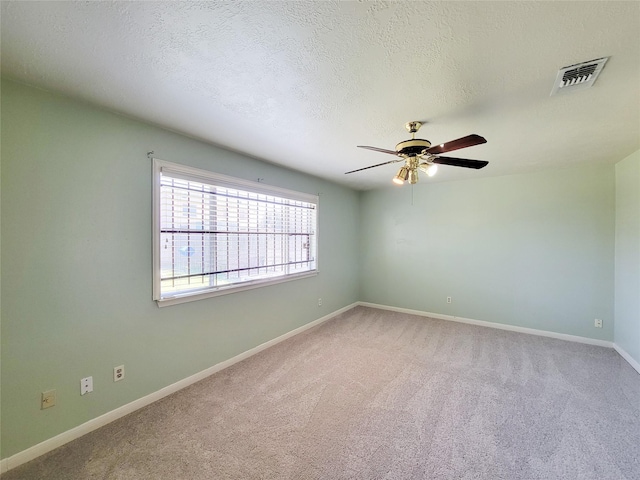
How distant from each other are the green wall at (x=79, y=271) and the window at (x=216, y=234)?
123mm

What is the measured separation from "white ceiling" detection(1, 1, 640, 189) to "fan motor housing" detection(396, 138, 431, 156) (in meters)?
0.23

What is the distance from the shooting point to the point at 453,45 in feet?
4.29

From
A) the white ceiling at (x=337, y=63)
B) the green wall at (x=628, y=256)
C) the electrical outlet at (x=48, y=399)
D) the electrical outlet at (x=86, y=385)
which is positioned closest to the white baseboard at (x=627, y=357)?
the green wall at (x=628, y=256)

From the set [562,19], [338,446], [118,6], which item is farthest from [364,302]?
[118,6]

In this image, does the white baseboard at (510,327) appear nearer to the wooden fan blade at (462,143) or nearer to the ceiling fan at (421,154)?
A: the ceiling fan at (421,154)

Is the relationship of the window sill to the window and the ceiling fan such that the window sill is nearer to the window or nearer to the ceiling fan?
the window

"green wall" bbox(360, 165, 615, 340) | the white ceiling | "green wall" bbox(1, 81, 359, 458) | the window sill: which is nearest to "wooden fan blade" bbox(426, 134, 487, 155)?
the white ceiling

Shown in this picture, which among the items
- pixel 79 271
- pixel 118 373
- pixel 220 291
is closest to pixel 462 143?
pixel 220 291

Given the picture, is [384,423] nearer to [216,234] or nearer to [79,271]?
[216,234]

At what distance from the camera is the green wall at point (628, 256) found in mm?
2811

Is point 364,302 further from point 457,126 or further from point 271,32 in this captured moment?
point 271,32

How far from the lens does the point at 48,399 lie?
175 cm

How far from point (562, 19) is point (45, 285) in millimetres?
3216

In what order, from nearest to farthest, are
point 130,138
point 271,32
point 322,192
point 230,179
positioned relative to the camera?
point 271,32
point 130,138
point 230,179
point 322,192
